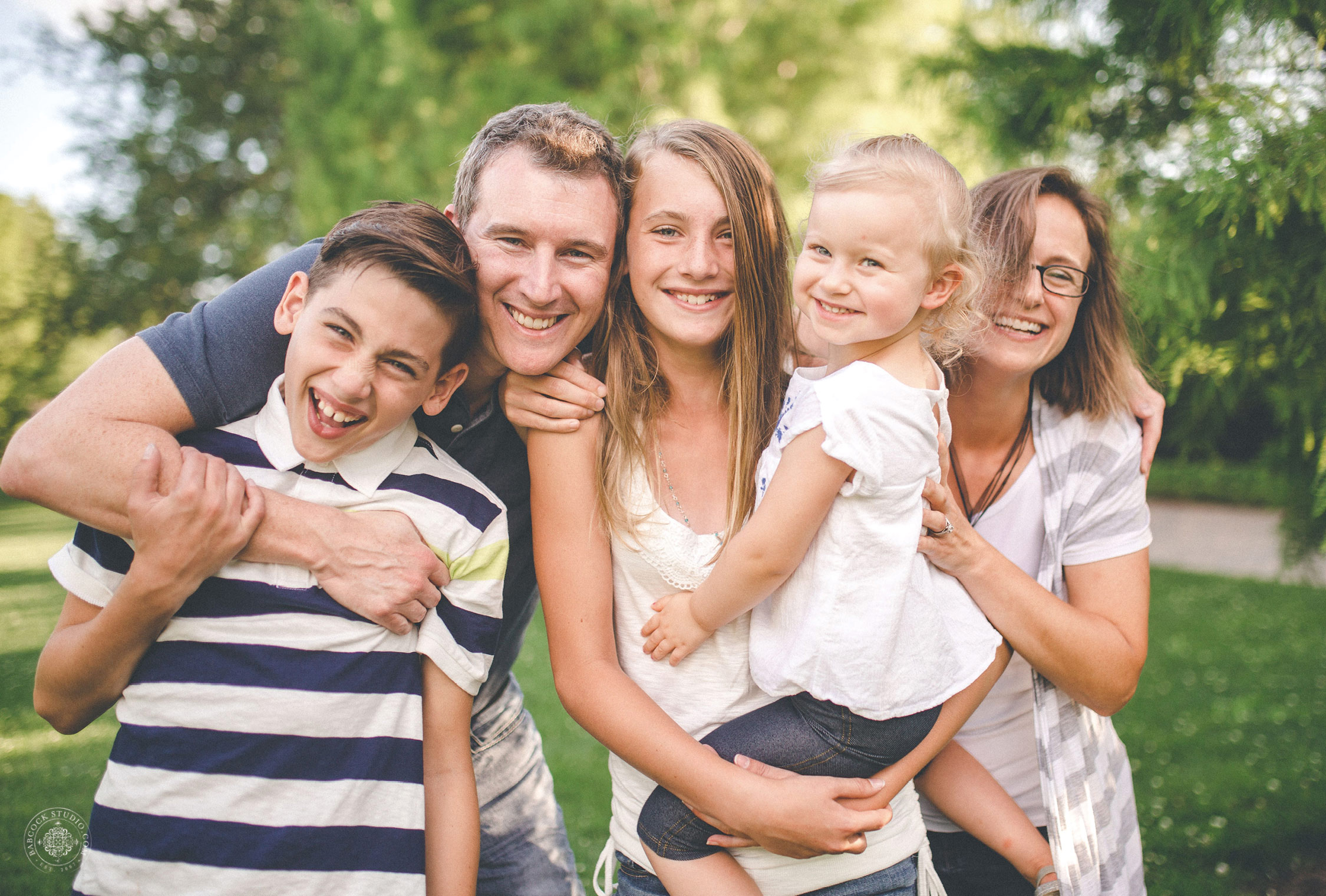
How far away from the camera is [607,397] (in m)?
2.08

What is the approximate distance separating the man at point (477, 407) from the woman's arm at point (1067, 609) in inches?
38.0

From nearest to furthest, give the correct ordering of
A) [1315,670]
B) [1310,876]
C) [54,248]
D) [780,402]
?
[780,402], [1310,876], [1315,670], [54,248]

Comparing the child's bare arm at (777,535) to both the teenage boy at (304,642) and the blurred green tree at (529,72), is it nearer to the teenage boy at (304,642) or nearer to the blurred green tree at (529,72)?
the teenage boy at (304,642)

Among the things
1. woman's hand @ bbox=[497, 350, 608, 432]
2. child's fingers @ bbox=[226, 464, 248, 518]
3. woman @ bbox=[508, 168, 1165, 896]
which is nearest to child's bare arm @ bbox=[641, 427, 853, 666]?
woman @ bbox=[508, 168, 1165, 896]

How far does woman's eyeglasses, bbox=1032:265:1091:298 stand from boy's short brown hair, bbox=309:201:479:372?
148 centimetres

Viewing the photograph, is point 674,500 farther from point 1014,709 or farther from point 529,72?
point 529,72

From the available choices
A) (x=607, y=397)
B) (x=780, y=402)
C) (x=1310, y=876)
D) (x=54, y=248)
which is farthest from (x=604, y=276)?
(x=54, y=248)

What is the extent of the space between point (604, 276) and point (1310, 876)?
167 inches

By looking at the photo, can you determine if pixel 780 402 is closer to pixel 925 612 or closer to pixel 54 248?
pixel 925 612

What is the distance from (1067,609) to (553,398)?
4.50 ft

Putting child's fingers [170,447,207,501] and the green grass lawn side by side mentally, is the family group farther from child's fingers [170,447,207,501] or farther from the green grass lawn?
the green grass lawn

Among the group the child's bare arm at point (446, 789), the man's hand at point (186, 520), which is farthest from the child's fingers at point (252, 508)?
the child's bare arm at point (446, 789)

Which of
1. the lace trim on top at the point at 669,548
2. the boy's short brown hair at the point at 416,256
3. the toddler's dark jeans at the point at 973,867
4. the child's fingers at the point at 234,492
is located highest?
the boy's short brown hair at the point at 416,256

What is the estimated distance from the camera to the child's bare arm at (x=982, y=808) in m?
2.20
